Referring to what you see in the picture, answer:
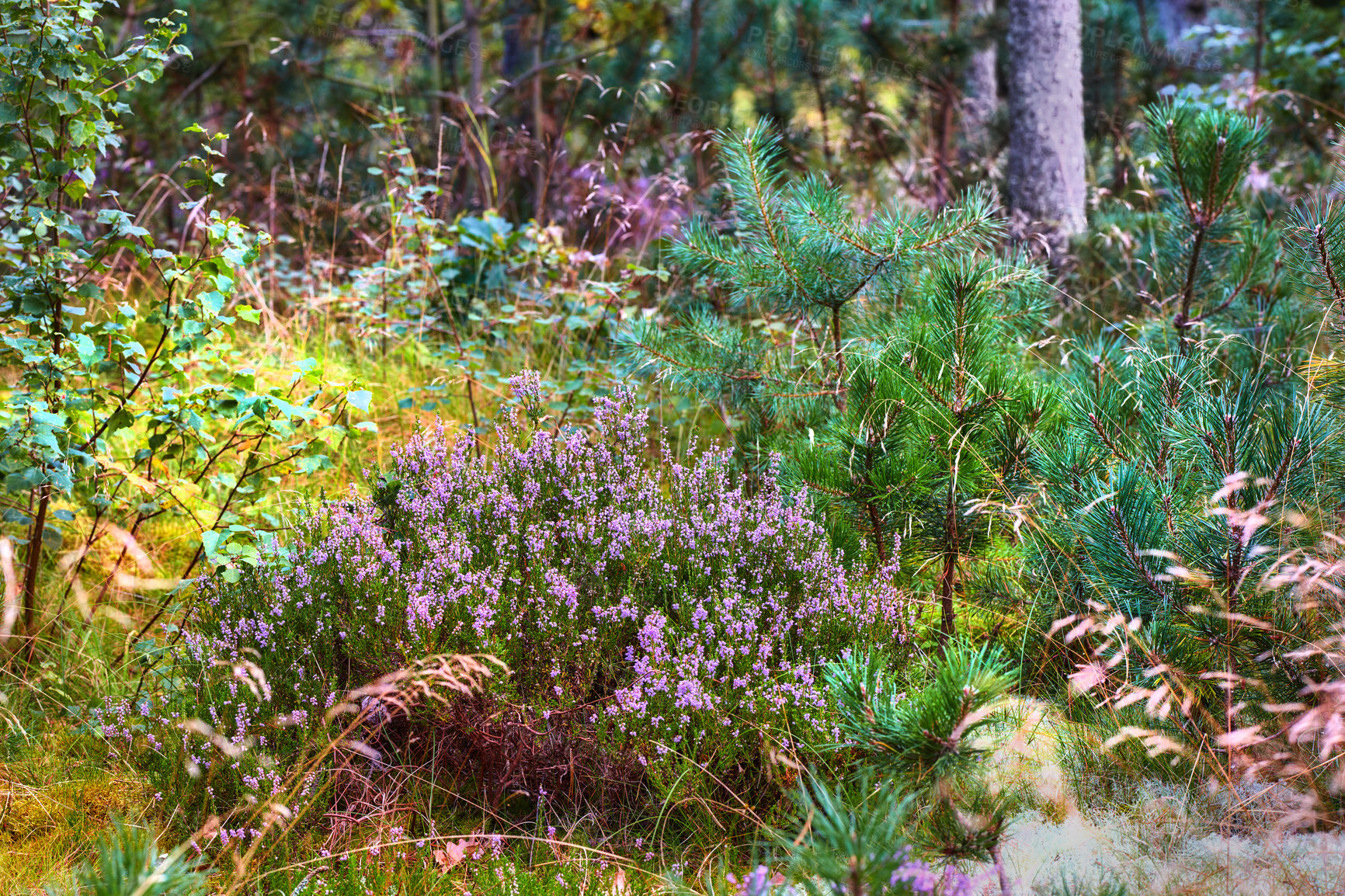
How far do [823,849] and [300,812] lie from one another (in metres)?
1.10

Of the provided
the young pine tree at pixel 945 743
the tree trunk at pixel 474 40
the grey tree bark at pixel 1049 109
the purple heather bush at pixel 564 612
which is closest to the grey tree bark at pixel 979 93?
the grey tree bark at pixel 1049 109

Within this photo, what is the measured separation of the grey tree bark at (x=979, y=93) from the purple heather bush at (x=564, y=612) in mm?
6179

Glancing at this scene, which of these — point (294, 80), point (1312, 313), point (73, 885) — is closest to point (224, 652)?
point (73, 885)

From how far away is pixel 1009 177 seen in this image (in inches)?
240

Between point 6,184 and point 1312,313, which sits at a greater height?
point 6,184

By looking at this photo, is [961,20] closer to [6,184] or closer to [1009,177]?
[1009,177]

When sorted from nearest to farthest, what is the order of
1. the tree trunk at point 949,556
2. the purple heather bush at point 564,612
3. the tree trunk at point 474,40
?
the purple heather bush at point 564,612 < the tree trunk at point 949,556 < the tree trunk at point 474,40

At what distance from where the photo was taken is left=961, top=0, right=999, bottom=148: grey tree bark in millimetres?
8242

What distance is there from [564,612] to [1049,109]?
477 cm

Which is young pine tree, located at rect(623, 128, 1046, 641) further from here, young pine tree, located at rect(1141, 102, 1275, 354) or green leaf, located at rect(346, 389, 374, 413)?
green leaf, located at rect(346, 389, 374, 413)

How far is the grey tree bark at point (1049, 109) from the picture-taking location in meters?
5.94

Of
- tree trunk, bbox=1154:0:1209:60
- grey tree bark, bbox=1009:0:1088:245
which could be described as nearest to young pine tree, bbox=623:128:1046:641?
grey tree bark, bbox=1009:0:1088:245

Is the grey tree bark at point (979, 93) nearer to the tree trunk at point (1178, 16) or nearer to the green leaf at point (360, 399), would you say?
the tree trunk at point (1178, 16)

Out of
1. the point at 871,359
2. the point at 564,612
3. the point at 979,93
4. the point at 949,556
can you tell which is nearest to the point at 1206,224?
the point at 871,359
